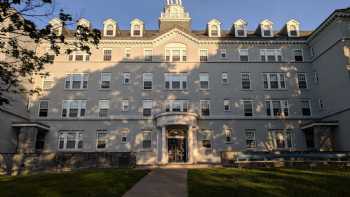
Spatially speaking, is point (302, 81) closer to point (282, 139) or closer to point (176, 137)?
point (282, 139)

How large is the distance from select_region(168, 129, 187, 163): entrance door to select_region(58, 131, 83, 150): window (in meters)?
9.69

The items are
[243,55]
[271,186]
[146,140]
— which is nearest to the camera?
[271,186]

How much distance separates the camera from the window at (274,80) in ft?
108

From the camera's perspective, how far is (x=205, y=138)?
3080 centimetres

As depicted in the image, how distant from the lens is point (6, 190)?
460 inches

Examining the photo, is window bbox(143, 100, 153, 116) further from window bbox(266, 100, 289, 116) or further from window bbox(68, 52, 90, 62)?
window bbox(266, 100, 289, 116)

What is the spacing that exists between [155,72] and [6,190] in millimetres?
22816

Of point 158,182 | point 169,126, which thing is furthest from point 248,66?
point 158,182

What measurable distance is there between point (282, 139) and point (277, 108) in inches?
139

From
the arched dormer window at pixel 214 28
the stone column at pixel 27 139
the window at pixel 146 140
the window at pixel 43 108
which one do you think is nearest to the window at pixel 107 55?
the window at pixel 43 108

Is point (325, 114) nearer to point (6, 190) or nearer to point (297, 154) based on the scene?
point (297, 154)

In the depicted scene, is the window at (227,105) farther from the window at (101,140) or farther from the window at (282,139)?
the window at (101,140)

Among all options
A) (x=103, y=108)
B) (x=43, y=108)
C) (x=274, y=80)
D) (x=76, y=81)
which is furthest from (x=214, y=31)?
(x=43, y=108)

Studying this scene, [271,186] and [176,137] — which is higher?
[176,137]
